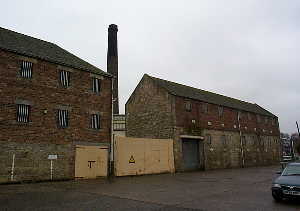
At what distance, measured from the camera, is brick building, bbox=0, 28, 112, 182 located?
64.4 feet

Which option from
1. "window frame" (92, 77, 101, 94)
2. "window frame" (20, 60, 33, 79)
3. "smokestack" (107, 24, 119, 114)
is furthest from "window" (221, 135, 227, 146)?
"window frame" (20, 60, 33, 79)

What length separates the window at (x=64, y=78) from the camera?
22714 mm

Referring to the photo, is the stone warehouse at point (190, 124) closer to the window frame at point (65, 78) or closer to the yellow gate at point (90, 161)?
the yellow gate at point (90, 161)

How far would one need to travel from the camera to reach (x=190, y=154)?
33000mm

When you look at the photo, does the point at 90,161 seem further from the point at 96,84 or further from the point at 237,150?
the point at 237,150

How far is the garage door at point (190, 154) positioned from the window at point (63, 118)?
14.0 metres

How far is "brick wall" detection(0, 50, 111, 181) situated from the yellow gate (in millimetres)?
540

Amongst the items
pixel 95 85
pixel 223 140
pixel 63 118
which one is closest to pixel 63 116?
pixel 63 118

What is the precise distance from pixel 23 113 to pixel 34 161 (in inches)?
127

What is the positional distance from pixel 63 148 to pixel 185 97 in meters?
15.7

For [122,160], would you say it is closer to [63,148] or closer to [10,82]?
[63,148]

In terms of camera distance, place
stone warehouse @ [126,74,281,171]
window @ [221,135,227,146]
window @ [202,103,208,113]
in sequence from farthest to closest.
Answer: window @ [221,135,227,146] < window @ [202,103,208,113] < stone warehouse @ [126,74,281,171]

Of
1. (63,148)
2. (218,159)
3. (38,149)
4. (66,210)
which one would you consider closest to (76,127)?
(63,148)

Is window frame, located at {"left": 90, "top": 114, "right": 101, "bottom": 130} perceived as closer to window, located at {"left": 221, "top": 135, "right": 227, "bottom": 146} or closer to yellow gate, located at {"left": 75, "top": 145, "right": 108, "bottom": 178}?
yellow gate, located at {"left": 75, "top": 145, "right": 108, "bottom": 178}
